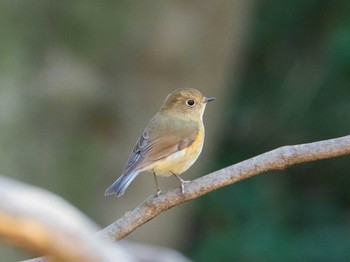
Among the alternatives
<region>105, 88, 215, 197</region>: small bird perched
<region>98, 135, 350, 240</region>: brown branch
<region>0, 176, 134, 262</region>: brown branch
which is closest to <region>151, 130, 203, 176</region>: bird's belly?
<region>105, 88, 215, 197</region>: small bird perched

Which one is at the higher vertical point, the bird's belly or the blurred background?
the blurred background

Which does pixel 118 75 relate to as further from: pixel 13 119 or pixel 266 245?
pixel 266 245

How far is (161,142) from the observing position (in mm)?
4621

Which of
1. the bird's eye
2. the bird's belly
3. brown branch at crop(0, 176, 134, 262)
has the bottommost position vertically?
brown branch at crop(0, 176, 134, 262)

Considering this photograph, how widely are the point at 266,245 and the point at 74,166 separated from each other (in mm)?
1784

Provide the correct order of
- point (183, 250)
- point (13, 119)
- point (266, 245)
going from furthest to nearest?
point (183, 250)
point (266, 245)
point (13, 119)

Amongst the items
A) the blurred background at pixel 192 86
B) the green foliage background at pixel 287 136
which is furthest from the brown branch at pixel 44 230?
the green foliage background at pixel 287 136

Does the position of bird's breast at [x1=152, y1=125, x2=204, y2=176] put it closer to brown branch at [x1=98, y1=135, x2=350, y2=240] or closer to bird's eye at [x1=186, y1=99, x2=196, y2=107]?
bird's eye at [x1=186, y1=99, x2=196, y2=107]

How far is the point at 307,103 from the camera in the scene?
28.3 feet

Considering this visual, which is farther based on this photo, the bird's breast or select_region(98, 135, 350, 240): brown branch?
the bird's breast

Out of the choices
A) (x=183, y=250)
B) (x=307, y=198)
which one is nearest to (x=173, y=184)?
(x=183, y=250)

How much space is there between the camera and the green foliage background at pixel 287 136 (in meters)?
7.90

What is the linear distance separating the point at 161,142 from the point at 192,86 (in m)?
3.26

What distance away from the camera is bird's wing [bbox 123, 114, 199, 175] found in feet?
14.6
